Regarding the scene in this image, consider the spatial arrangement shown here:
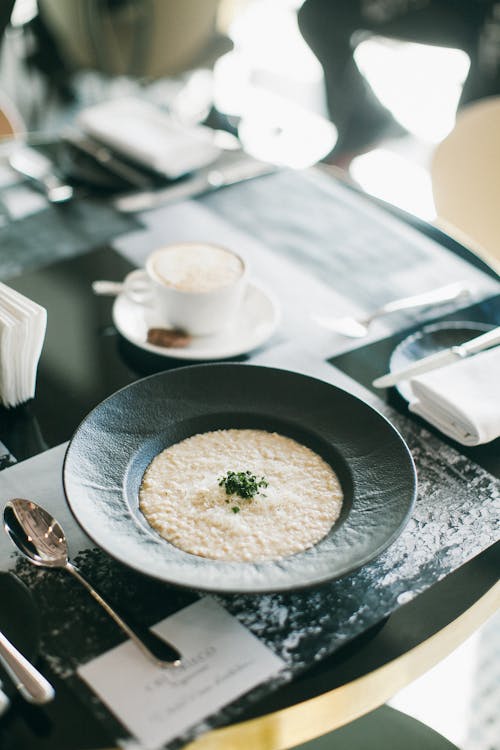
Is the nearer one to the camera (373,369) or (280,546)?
(280,546)

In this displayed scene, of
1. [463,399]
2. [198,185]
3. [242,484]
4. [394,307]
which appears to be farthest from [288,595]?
[198,185]

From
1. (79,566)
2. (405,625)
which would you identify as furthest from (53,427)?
(405,625)

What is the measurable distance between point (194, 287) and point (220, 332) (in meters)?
0.07

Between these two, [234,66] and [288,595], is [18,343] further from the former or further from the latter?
[234,66]

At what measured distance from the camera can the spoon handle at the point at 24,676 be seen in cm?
61

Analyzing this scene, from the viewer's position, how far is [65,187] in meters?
1.39

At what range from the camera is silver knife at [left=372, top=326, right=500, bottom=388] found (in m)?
0.97

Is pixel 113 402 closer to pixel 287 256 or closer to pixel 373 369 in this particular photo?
pixel 373 369

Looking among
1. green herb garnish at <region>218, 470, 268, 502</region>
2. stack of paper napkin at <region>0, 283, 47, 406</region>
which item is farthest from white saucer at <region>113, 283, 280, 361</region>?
green herb garnish at <region>218, 470, 268, 502</region>

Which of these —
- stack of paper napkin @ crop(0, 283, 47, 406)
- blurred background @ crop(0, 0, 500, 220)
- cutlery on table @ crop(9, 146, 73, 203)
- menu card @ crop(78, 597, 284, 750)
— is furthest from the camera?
blurred background @ crop(0, 0, 500, 220)

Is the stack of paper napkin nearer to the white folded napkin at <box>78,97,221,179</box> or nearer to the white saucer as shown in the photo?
the white saucer

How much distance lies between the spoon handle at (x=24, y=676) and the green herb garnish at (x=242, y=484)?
23 centimetres

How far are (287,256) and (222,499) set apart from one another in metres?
0.60

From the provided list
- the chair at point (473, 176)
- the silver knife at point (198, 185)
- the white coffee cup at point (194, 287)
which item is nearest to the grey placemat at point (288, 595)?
the white coffee cup at point (194, 287)
